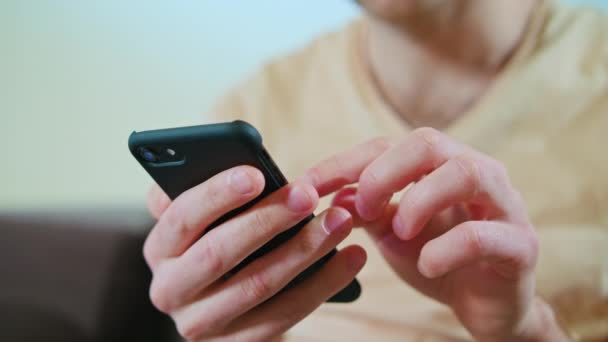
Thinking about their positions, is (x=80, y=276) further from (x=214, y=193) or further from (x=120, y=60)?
(x=214, y=193)

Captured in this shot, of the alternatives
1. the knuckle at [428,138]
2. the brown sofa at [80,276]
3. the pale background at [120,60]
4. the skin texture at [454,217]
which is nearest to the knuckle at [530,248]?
the skin texture at [454,217]

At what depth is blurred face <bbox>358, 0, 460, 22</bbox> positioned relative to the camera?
552mm

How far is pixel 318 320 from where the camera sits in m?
0.55

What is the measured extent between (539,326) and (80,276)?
0.80 m

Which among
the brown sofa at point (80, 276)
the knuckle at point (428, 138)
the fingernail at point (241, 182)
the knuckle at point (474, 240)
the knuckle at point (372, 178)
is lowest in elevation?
the brown sofa at point (80, 276)

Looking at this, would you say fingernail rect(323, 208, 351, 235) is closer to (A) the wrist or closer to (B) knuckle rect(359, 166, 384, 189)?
(B) knuckle rect(359, 166, 384, 189)

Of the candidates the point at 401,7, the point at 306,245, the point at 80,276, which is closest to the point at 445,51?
the point at 401,7

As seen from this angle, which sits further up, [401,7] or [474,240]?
[401,7]

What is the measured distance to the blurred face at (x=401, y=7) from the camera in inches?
21.7

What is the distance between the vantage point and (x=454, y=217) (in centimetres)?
42

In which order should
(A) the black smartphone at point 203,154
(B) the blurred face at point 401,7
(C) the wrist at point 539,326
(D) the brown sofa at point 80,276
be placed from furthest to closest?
1. (D) the brown sofa at point 80,276
2. (B) the blurred face at point 401,7
3. (C) the wrist at point 539,326
4. (A) the black smartphone at point 203,154

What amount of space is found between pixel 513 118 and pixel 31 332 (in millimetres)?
769

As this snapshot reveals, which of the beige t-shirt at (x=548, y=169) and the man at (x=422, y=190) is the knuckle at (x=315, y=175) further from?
the beige t-shirt at (x=548, y=169)

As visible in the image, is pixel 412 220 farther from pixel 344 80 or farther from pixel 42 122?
pixel 42 122
